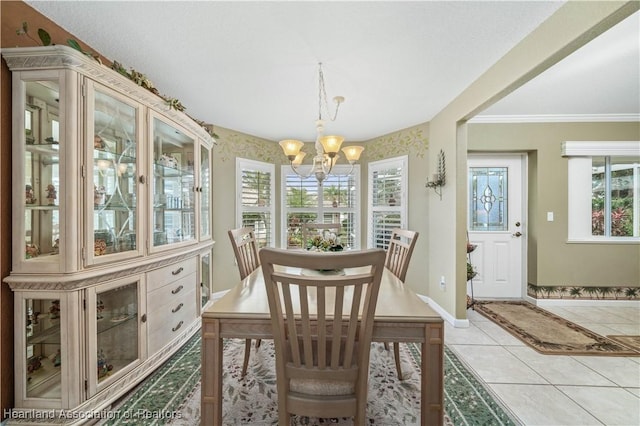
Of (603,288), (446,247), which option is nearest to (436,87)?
(446,247)

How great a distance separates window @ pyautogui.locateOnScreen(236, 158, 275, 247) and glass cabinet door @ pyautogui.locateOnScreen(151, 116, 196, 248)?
3.70 feet

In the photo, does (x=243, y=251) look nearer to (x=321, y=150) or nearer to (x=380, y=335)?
(x=321, y=150)

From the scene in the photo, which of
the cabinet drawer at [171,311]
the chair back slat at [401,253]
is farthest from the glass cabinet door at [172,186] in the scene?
the chair back slat at [401,253]

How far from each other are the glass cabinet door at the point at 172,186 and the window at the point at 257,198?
113 cm

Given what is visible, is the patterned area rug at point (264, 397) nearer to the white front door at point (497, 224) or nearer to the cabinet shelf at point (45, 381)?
the cabinet shelf at point (45, 381)

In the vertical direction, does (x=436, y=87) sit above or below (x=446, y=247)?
above

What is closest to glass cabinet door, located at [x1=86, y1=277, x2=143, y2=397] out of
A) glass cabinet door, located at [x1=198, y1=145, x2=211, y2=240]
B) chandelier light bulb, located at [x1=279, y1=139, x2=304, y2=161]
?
glass cabinet door, located at [x1=198, y1=145, x2=211, y2=240]

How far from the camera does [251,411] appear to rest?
153 cm

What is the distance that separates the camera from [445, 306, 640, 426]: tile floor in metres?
1.52

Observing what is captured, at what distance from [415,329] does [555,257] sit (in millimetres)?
3495

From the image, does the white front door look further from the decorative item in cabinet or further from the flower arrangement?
the decorative item in cabinet

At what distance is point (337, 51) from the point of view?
1755mm

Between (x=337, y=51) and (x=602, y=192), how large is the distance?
406cm

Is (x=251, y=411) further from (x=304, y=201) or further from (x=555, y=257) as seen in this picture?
(x=555, y=257)
